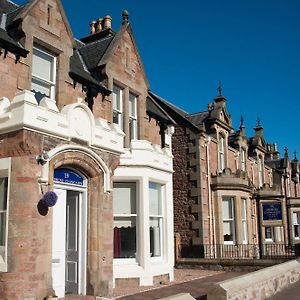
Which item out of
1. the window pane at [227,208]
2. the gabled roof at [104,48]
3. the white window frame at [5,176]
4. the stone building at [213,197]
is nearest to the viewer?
the white window frame at [5,176]

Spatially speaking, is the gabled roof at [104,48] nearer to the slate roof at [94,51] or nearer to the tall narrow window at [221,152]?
the slate roof at [94,51]

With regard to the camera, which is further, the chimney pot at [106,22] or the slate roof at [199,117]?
the slate roof at [199,117]

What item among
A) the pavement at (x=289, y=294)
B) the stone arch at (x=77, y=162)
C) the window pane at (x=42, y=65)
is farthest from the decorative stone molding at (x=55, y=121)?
the pavement at (x=289, y=294)

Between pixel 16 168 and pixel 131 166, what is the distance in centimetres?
475

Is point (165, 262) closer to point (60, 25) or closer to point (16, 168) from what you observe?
point (16, 168)

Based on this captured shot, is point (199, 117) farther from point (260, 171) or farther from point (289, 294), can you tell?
point (289, 294)

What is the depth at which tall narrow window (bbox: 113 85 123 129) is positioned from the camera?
1473 cm

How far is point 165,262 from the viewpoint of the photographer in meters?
14.0

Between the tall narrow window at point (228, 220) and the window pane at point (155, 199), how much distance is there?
8465 mm

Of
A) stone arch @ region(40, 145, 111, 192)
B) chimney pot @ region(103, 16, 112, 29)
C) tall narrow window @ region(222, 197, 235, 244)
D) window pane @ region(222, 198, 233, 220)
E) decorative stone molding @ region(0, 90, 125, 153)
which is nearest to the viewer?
decorative stone molding @ region(0, 90, 125, 153)

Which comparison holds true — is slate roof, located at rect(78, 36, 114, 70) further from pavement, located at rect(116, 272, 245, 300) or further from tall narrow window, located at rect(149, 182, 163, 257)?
pavement, located at rect(116, 272, 245, 300)

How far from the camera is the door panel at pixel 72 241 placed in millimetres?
10547

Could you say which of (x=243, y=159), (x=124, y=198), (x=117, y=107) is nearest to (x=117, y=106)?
(x=117, y=107)

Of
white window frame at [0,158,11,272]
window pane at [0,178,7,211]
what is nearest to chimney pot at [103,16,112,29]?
white window frame at [0,158,11,272]
